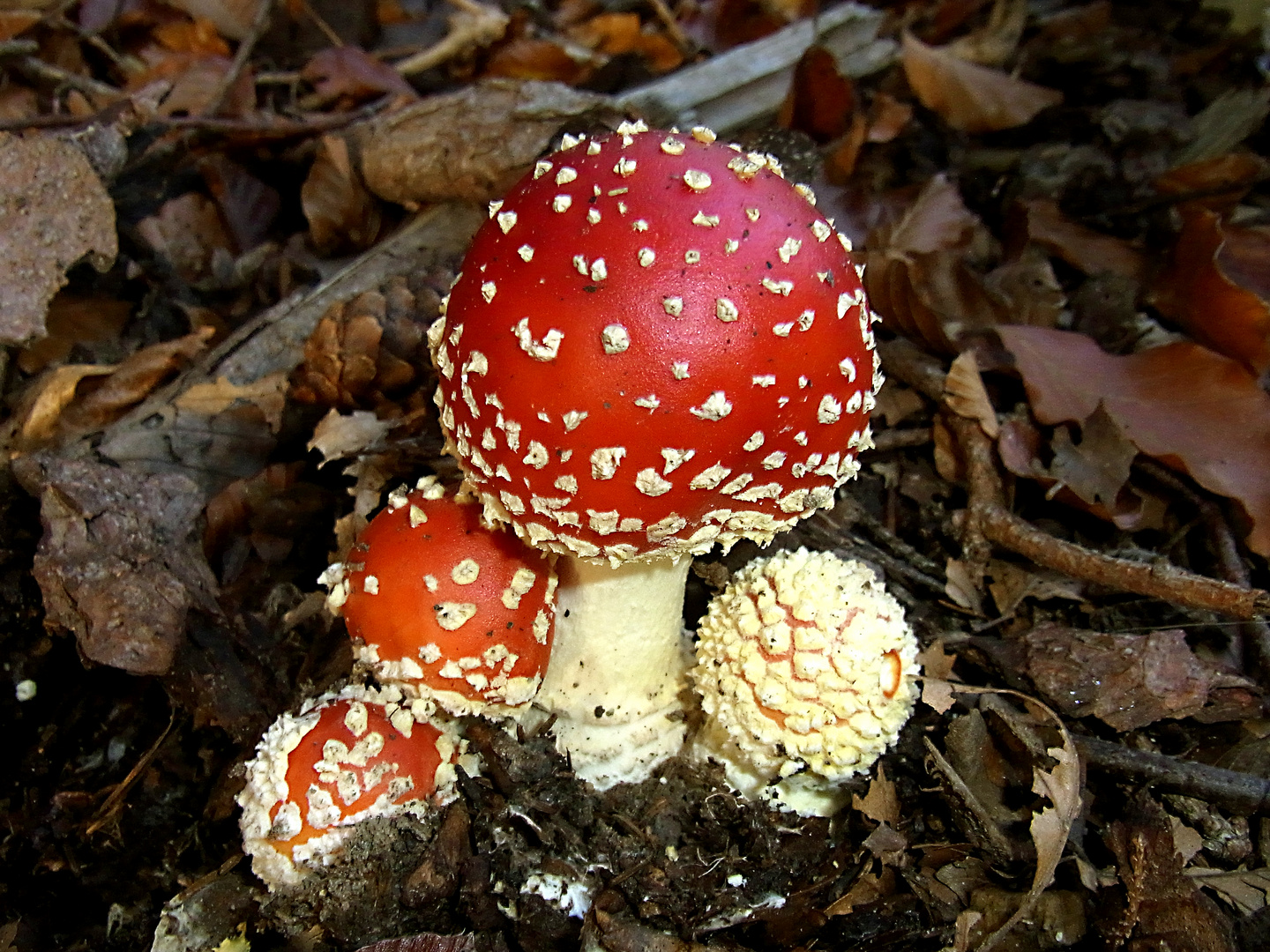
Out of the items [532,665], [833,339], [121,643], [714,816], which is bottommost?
[714,816]

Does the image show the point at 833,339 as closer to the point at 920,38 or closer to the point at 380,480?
the point at 380,480

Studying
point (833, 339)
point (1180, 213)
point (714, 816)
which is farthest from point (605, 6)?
point (714, 816)

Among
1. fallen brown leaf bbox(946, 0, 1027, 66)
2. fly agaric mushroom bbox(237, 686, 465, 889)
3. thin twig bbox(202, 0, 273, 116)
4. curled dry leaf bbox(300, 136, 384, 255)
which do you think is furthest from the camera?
fallen brown leaf bbox(946, 0, 1027, 66)

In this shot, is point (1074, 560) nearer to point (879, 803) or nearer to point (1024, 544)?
point (1024, 544)

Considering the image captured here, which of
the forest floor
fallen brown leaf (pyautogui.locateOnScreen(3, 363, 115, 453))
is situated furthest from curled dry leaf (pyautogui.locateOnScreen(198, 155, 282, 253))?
fallen brown leaf (pyautogui.locateOnScreen(3, 363, 115, 453))

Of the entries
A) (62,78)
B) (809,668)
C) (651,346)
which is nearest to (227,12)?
(62,78)

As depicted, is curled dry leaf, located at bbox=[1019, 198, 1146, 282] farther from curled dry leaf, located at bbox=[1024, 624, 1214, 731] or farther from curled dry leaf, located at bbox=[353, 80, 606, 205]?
curled dry leaf, located at bbox=[353, 80, 606, 205]

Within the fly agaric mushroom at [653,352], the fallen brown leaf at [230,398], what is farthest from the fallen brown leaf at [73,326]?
the fly agaric mushroom at [653,352]
